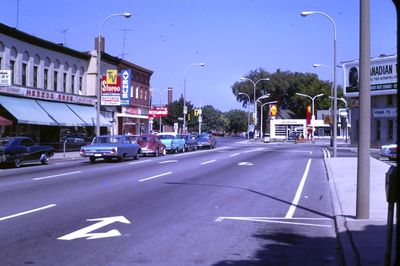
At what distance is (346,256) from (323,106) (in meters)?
131

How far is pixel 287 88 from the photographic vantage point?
121438mm

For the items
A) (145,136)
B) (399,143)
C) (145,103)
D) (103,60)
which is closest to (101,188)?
(399,143)

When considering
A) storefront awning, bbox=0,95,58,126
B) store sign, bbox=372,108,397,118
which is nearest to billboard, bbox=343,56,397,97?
store sign, bbox=372,108,397,118

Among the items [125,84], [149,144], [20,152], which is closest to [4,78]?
[20,152]

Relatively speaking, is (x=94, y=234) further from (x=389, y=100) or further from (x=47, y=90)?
(x=389, y=100)

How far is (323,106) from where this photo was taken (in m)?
135

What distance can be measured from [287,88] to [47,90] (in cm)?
8640

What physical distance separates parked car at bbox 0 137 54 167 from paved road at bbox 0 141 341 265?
21.4ft

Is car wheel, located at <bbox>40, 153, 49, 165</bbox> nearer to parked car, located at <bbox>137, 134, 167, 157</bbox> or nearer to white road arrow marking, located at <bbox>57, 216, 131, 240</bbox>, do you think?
parked car, located at <bbox>137, 134, 167, 157</bbox>

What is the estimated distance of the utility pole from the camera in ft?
33.6

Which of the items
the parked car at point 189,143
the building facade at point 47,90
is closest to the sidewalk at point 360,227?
the building facade at point 47,90

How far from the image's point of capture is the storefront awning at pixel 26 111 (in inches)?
1362

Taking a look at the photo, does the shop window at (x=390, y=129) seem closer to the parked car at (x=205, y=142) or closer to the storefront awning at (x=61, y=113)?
the parked car at (x=205, y=142)

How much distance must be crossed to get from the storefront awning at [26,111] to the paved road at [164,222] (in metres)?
16.8
